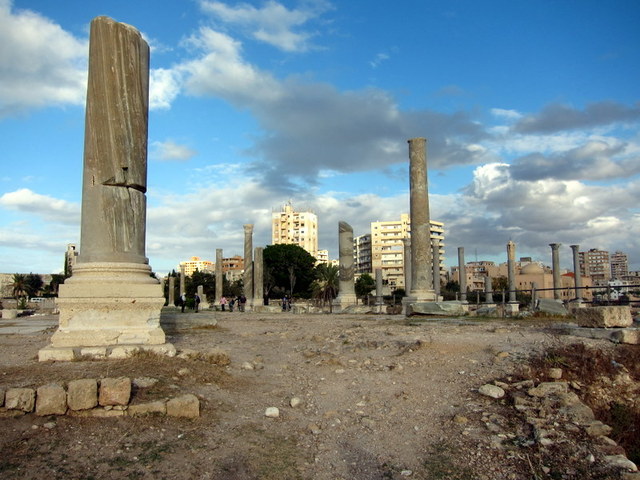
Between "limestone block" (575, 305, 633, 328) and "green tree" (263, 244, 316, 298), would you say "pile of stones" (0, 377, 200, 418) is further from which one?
"green tree" (263, 244, 316, 298)

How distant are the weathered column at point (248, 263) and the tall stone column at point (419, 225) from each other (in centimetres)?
1705

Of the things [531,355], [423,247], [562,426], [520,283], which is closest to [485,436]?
[562,426]

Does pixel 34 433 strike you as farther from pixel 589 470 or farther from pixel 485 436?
pixel 589 470

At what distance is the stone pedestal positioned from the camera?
22.0ft

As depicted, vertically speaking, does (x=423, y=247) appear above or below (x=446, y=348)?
above

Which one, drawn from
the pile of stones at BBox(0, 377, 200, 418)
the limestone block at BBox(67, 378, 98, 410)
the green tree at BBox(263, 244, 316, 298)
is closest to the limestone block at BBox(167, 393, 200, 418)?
the pile of stones at BBox(0, 377, 200, 418)

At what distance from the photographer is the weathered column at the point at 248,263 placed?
117 ft

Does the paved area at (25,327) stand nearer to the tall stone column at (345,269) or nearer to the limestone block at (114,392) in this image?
the limestone block at (114,392)

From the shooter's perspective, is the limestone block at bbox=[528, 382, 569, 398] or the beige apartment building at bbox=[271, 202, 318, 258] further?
the beige apartment building at bbox=[271, 202, 318, 258]

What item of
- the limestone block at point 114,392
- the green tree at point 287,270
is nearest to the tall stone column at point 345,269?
the limestone block at point 114,392

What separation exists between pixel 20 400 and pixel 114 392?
28.0 inches

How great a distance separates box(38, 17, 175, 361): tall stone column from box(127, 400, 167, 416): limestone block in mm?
2066

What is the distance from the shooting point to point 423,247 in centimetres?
2028

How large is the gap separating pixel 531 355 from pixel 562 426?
2.78 m
